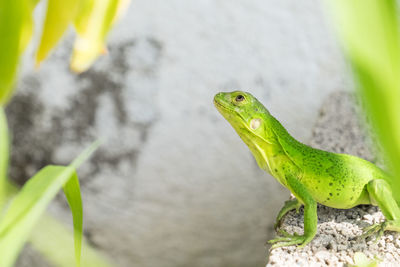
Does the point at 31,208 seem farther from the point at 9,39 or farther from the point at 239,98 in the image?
the point at 239,98

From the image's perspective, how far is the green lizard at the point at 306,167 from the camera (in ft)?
3.05

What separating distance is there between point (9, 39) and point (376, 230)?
78cm

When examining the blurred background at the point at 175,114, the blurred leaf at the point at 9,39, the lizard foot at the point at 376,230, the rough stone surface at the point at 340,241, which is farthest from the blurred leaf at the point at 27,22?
the blurred background at the point at 175,114

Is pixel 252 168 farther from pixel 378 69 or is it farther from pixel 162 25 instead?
pixel 378 69

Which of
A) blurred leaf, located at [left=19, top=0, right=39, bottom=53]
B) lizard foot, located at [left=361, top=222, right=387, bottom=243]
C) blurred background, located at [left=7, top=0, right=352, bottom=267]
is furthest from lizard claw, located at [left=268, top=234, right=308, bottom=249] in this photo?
blurred background, located at [left=7, top=0, right=352, bottom=267]

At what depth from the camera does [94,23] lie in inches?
12.3

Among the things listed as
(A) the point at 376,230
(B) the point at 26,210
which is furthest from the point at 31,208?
(A) the point at 376,230

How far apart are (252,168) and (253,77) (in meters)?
0.38

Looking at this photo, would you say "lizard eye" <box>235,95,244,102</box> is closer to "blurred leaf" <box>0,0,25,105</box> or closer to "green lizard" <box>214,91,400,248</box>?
"green lizard" <box>214,91,400,248</box>

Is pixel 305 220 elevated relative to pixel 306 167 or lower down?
lower down

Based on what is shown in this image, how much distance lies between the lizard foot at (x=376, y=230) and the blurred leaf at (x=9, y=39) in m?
0.77

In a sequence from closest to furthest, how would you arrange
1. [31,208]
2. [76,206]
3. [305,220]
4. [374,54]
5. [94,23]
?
[374,54]
[94,23]
[31,208]
[76,206]
[305,220]

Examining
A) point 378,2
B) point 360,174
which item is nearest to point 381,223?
point 360,174

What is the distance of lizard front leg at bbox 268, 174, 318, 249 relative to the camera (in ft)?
2.87
